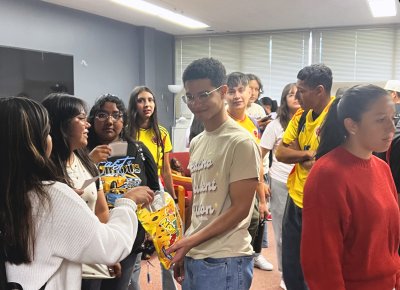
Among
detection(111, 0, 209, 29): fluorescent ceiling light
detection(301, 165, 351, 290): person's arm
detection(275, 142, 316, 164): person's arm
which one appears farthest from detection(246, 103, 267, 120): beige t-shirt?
detection(301, 165, 351, 290): person's arm

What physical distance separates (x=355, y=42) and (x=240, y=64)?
2155mm

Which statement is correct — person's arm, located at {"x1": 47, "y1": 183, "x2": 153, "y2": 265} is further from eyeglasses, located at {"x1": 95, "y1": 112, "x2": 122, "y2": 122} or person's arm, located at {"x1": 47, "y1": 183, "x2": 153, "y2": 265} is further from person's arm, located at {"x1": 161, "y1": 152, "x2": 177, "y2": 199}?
person's arm, located at {"x1": 161, "y1": 152, "x2": 177, "y2": 199}

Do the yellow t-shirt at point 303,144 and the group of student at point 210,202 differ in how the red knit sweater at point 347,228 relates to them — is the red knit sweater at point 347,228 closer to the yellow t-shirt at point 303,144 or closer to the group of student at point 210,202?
the group of student at point 210,202

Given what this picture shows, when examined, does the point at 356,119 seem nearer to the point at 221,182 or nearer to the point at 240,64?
the point at 221,182

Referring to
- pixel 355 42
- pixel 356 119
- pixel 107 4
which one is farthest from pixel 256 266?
pixel 355 42

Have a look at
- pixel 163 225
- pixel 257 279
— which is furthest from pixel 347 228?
pixel 257 279

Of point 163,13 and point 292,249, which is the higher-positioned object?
point 163,13

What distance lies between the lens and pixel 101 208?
191 cm

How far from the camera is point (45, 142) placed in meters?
1.20

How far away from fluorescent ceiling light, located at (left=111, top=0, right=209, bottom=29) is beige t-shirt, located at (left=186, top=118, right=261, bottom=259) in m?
4.41

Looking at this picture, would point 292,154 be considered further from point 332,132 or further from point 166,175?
point 166,175

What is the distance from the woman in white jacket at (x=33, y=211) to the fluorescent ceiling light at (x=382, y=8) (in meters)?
5.24

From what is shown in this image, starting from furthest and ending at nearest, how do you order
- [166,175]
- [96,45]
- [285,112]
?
[96,45] < [285,112] < [166,175]

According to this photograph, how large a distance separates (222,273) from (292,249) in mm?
872
